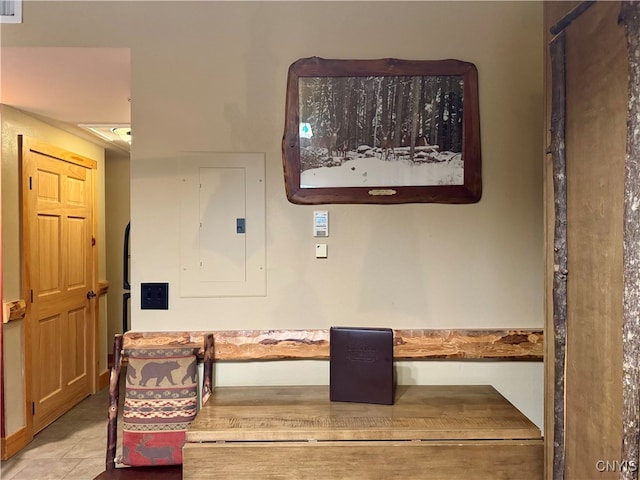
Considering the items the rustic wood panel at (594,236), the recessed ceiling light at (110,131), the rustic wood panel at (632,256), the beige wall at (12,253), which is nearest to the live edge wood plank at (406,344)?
the rustic wood panel at (594,236)

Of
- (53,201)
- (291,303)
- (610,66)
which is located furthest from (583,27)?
(53,201)

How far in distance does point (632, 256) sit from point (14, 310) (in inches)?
126

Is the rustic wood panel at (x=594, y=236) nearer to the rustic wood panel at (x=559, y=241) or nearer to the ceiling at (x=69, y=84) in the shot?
the rustic wood panel at (x=559, y=241)

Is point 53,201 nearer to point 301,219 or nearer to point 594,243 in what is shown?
point 301,219

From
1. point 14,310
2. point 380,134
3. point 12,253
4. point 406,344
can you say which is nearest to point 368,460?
point 406,344

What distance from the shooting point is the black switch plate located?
187 centimetres

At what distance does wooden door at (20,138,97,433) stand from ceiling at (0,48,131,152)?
1.11ft

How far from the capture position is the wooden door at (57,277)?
9.25 feet

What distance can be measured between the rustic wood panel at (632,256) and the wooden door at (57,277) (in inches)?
128

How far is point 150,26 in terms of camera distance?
6.12ft

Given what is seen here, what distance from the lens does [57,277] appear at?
3.17 meters

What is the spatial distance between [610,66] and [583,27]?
0.18m

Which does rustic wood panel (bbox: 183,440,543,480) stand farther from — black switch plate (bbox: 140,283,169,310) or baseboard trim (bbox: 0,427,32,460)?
baseboard trim (bbox: 0,427,32,460)

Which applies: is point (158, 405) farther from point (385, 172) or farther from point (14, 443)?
point (14, 443)
